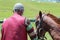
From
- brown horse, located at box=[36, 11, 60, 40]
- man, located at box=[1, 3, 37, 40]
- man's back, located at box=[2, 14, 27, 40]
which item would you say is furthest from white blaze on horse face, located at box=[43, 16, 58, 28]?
man's back, located at box=[2, 14, 27, 40]

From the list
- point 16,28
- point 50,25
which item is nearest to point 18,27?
point 16,28

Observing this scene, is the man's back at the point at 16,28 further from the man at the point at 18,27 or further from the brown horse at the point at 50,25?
the brown horse at the point at 50,25

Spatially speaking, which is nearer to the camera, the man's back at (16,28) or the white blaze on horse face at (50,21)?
the man's back at (16,28)

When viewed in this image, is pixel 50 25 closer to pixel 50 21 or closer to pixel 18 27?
pixel 50 21

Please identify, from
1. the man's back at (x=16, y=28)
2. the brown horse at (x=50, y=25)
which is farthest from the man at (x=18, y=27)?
the brown horse at (x=50, y=25)

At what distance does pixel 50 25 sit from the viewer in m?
6.84

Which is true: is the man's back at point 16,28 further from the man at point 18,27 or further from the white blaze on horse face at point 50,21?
the white blaze on horse face at point 50,21

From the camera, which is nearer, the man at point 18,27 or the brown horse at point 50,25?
the man at point 18,27

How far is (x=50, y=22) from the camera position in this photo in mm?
6875

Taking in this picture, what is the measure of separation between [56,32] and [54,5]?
20.8m

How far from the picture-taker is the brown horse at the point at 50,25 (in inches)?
264

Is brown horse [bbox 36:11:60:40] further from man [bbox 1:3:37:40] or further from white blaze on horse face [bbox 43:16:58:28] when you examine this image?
man [bbox 1:3:37:40]

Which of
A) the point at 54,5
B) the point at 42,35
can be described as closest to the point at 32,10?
the point at 54,5

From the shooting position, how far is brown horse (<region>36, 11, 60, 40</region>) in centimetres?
671
